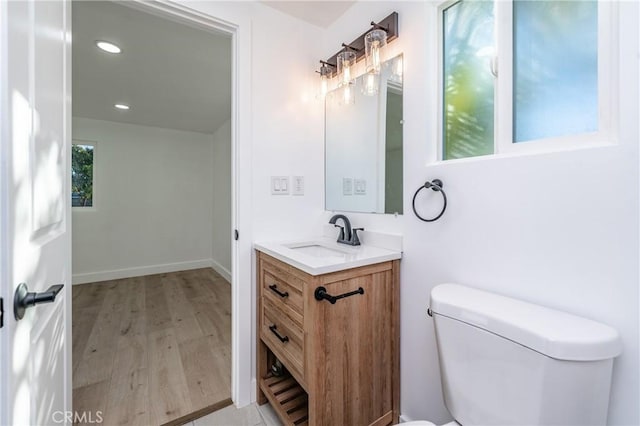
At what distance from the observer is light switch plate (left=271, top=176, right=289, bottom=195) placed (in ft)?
5.27

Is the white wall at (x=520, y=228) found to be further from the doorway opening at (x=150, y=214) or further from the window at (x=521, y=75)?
the doorway opening at (x=150, y=214)

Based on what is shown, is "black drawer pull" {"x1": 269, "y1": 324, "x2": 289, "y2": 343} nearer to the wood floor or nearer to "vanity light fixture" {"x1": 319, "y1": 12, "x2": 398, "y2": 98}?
the wood floor

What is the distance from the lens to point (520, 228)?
0.89m

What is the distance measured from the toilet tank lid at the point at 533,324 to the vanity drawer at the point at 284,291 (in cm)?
54

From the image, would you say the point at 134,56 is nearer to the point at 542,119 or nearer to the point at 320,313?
the point at 320,313

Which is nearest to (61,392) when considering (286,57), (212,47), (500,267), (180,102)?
(500,267)

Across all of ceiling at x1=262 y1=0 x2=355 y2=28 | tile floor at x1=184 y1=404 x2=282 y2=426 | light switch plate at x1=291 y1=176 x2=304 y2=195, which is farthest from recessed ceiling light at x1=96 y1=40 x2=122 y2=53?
tile floor at x1=184 y1=404 x2=282 y2=426

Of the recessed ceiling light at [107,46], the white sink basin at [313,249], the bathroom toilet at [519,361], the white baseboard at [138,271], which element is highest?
the recessed ceiling light at [107,46]

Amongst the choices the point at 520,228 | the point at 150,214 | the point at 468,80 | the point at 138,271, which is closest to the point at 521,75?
the point at 468,80

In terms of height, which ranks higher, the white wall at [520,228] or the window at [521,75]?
the window at [521,75]

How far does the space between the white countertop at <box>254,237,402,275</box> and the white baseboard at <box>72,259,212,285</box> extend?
3408mm

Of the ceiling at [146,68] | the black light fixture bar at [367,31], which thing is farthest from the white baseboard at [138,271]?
the black light fixture bar at [367,31]

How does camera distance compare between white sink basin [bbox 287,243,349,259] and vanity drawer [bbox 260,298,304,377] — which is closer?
vanity drawer [bbox 260,298,304,377]

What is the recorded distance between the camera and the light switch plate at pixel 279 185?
1606 mm
